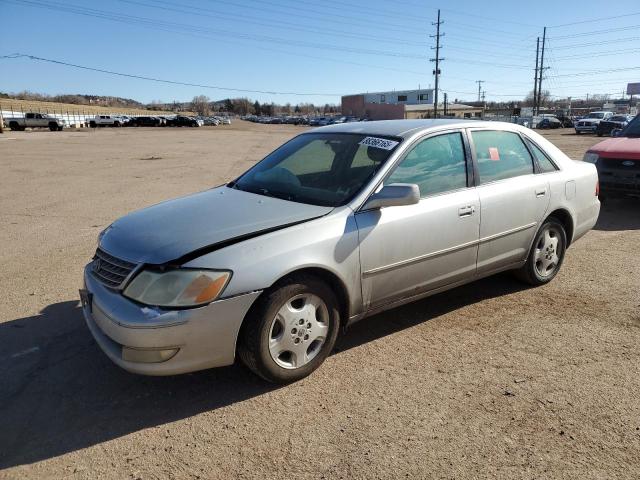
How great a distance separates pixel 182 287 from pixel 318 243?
Result: 87cm

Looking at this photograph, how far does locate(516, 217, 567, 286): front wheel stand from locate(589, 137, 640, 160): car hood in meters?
3.99

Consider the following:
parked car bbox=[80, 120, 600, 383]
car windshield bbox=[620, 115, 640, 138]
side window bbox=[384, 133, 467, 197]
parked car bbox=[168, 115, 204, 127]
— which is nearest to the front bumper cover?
parked car bbox=[80, 120, 600, 383]

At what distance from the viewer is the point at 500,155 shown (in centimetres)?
440

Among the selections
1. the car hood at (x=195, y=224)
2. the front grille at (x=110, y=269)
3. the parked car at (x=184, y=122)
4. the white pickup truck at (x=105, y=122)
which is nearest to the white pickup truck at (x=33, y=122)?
the white pickup truck at (x=105, y=122)

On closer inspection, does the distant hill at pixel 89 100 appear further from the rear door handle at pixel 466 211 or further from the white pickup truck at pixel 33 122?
the rear door handle at pixel 466 211

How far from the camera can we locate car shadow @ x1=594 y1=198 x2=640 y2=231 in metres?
7.49

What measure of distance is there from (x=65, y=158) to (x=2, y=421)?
17.8m

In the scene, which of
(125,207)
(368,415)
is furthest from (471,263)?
(125,207)

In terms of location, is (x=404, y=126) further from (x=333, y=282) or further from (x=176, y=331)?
(x=176, y=331)

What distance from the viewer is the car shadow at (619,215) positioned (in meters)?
7.49

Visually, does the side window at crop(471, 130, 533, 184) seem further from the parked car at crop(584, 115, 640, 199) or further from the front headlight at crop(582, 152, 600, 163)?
the front headlight at crop(582, 152, 600, 163)

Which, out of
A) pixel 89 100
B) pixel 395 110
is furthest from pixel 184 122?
pixel 89 100

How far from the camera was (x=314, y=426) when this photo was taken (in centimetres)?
281

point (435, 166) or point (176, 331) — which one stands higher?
point (435, 166)
